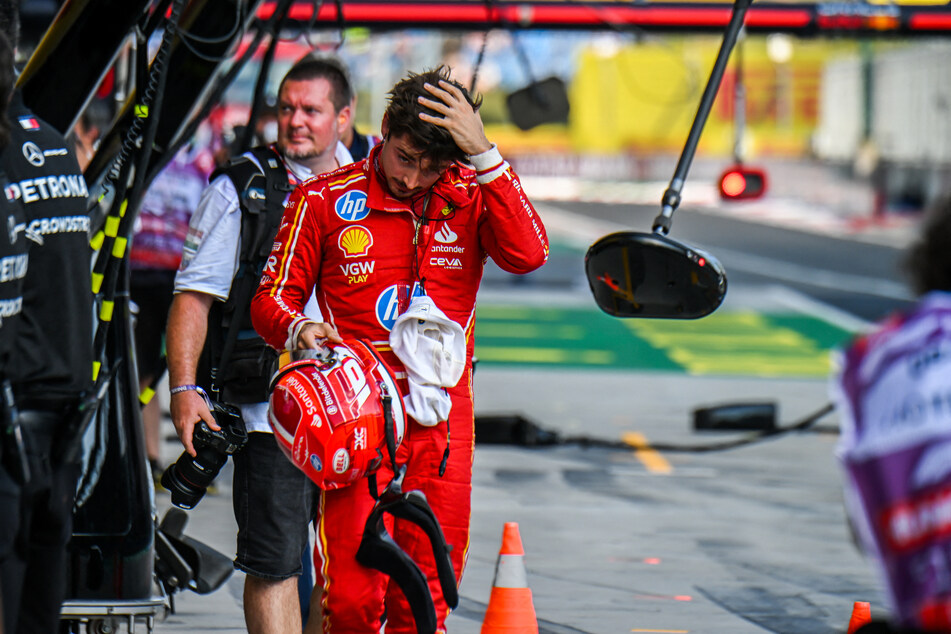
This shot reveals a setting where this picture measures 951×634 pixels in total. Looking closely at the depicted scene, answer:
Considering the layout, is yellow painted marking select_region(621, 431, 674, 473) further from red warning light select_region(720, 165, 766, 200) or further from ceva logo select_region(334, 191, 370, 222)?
ceva logo select_region(334, 191, 370, 222)

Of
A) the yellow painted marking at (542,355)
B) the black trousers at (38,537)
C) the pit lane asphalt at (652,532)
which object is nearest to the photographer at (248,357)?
the black trousers at (38,537)

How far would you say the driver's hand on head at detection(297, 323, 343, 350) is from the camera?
421 centimetres

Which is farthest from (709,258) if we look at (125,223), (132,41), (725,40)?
(132,41)

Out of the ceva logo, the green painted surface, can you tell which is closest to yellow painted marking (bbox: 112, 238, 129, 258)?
the ceva logo

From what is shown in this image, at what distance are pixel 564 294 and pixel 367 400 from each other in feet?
63.1

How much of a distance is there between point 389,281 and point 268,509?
0.85 metres

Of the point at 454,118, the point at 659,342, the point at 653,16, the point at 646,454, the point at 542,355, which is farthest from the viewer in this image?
the point at 659,342

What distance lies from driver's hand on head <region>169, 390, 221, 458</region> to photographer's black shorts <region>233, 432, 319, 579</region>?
15 cm

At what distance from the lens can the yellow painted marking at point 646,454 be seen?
10.2 metres

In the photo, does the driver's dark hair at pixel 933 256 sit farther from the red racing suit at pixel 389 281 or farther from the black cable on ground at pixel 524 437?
the black cable on ground at pixel 524 437

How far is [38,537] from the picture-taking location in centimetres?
350

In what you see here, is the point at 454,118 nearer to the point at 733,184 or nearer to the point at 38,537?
the point at 38,537

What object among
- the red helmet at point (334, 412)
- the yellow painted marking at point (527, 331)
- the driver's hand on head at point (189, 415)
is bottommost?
the yellow painted marking at point (527, 331)

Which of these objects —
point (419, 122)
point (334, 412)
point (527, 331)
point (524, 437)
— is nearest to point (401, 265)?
point (419, 122)
